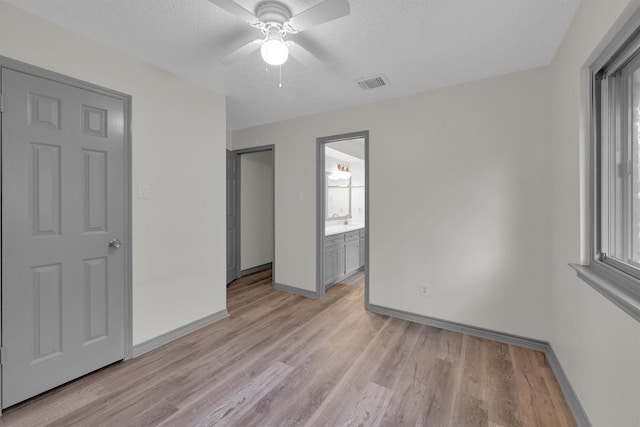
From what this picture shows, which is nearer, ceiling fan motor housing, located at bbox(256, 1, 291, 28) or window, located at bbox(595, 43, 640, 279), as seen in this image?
window, located at bbox(595, 43, 640, 279)

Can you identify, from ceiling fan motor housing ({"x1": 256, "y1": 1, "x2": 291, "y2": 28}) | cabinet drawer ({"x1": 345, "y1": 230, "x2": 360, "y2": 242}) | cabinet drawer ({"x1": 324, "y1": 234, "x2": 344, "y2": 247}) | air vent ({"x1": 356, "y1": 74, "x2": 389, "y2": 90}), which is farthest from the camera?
cabinet drawer ({"x1": 345, "y1": 230, "x2": 360, "y2": 242})

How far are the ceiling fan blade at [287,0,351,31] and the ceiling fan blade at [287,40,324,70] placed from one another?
1.64 ft

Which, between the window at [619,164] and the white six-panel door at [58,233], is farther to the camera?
the white six-panel door at [58,233]

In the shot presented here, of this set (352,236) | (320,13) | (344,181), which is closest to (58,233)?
(320,13)

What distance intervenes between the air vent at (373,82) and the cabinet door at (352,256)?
2496mm

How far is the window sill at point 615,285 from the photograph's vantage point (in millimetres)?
1054

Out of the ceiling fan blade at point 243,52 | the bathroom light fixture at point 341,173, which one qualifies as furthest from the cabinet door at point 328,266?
the ceiling fan blade at point 243,52

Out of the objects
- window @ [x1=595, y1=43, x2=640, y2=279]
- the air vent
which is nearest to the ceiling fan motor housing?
the air vent

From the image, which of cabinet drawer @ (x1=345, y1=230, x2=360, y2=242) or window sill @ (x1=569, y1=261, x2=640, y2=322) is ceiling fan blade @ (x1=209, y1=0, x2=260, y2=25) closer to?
window sill @ (x1=569, y1=261, x2=640, y2=322)

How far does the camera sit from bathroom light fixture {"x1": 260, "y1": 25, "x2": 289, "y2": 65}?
1592mm

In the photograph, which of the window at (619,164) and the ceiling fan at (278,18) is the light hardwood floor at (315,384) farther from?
the ceiling fan at (278,18)

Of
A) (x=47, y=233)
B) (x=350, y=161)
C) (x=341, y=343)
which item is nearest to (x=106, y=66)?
(x=47, y=233)

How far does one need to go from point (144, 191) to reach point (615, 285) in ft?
10.1

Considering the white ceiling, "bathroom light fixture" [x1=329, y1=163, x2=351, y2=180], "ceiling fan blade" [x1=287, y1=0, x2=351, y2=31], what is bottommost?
"bathroom light fixture" [x1=329, y1=163, x2=351, y2=180]
